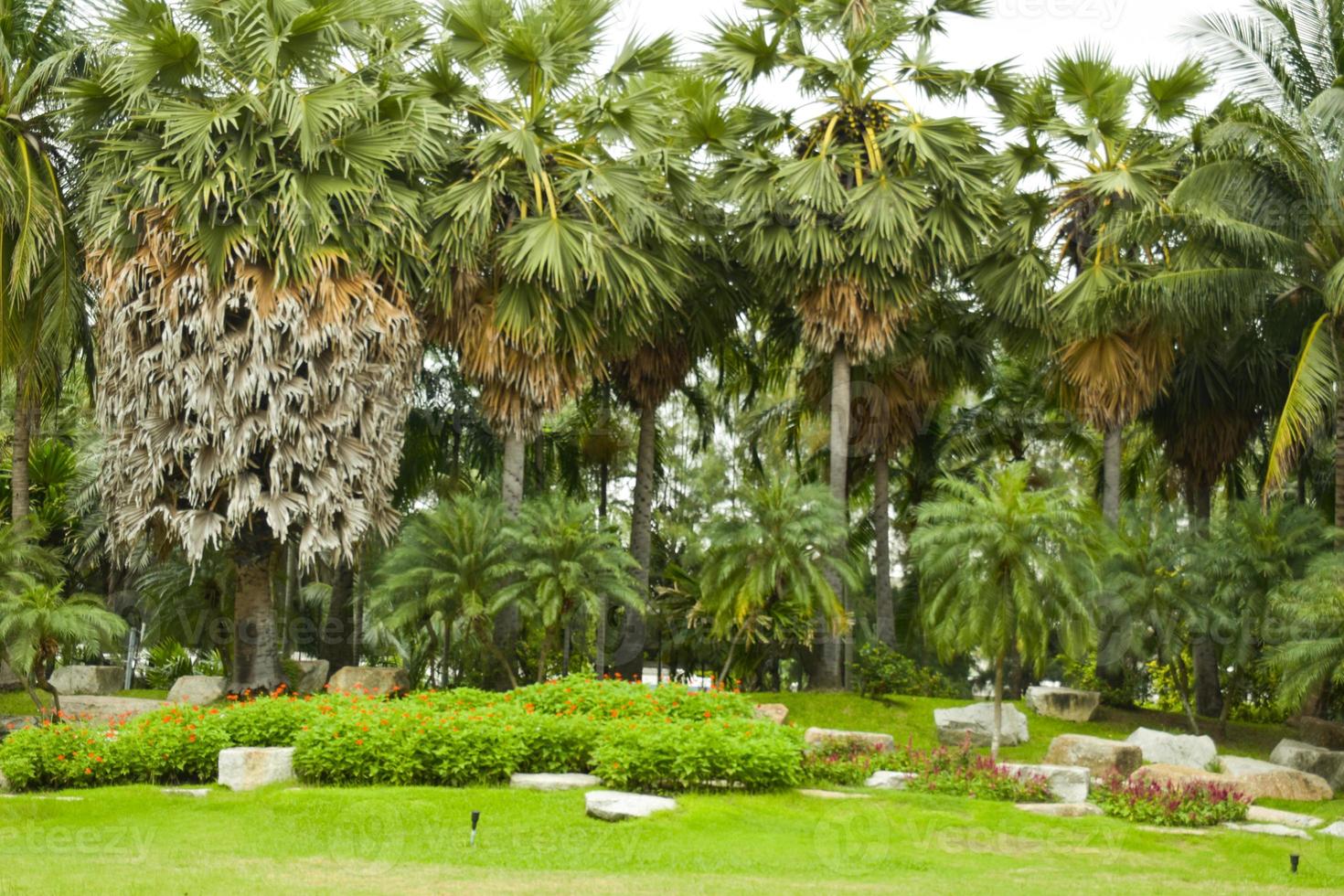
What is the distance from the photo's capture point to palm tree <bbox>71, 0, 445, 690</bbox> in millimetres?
19812

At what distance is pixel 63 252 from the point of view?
21.5 m

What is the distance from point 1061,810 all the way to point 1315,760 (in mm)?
6795

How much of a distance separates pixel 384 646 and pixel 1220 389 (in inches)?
783

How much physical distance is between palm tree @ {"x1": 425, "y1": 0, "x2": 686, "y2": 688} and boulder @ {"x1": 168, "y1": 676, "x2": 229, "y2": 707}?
15.0 feet

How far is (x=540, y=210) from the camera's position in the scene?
21.9 metres

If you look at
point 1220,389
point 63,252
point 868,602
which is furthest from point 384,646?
point 1220,389

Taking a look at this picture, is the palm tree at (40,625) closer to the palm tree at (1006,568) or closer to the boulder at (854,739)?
the boulder at (854,739)

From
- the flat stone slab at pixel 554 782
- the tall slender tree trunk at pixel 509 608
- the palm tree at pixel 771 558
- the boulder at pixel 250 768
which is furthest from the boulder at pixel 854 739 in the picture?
the boulder at pixel 250 768

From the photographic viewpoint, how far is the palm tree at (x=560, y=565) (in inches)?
805

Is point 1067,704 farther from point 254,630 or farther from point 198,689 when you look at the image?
point 198,689

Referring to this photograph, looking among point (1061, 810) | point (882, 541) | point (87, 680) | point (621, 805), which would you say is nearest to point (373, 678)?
point (87, 680)

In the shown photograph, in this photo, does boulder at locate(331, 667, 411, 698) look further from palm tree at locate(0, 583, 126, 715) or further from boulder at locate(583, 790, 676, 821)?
boulder at locate(583, 790, 676, 821)

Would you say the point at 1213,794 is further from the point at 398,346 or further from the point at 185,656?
the point at 185,656

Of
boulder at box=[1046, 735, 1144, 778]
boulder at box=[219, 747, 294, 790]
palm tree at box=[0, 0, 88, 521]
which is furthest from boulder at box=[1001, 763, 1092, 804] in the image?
palm tree at box=[0, 0, 88, 521]
